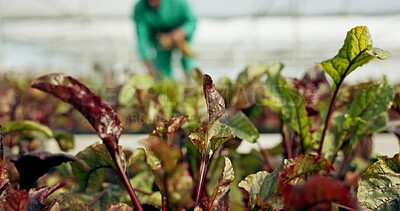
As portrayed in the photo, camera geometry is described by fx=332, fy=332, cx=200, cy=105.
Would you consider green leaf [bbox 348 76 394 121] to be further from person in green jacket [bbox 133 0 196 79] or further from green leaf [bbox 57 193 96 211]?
person in green jacket [bbox 133 0 196 79]

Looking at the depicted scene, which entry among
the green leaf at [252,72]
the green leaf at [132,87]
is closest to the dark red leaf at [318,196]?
the green leaf at [252,72]

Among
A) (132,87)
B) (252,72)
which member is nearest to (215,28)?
(132,87)

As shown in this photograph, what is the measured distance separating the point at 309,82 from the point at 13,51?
18.8 meters

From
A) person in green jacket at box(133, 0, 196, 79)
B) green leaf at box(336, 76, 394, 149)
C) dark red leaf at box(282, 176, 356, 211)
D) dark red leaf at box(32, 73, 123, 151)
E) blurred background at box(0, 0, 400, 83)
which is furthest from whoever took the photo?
blurred background at box(0, 0, 400, 83)

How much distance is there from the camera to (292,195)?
27cm

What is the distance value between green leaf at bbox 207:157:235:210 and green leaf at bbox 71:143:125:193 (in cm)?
19

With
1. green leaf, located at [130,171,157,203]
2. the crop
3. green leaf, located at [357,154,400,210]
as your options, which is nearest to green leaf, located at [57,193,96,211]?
the crop

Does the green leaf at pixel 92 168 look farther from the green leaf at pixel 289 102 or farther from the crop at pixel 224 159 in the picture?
the green leaf at pixel 289 102

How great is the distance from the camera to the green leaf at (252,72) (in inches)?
32.5

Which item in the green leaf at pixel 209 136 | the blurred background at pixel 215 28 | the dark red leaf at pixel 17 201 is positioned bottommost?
the dark red leaf at pixel 17 201

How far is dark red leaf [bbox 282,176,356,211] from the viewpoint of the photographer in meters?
0.25

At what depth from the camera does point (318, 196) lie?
259 millimetres

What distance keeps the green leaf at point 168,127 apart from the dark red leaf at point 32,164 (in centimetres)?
17

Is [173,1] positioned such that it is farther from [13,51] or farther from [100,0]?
[13,51]
